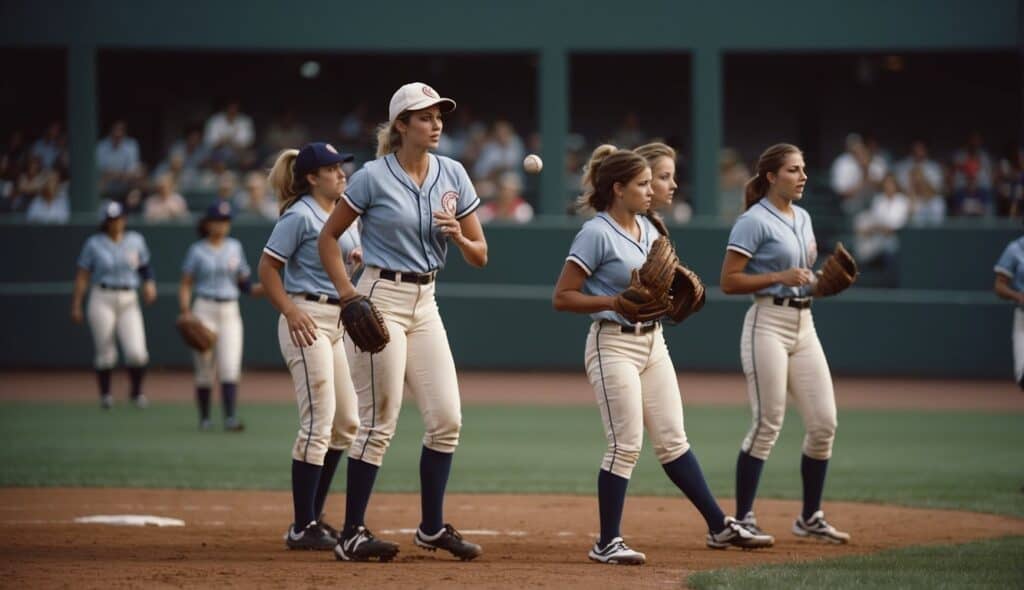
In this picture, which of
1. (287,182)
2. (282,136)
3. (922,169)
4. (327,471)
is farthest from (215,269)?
(922,169)

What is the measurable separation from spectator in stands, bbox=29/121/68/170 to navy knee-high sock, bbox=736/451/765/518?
15290 mm

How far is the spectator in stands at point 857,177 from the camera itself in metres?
19.7

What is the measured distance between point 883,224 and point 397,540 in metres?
12.8

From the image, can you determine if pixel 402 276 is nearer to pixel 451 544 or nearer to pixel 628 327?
pixel 628 327

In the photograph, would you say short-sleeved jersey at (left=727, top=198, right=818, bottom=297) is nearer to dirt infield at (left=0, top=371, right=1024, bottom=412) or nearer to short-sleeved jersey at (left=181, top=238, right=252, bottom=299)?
short-sleeved jersey at (left=181, top=238, right=252, bottom=299)

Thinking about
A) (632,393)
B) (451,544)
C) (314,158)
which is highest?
(314,158)

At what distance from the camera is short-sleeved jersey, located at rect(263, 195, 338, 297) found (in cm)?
720

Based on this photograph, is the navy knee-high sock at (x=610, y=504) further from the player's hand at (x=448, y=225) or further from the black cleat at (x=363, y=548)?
the player's hand at (x=448, y=225)

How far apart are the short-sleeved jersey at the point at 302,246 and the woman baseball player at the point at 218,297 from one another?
18.5ft

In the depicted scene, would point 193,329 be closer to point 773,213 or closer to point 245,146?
point 773,213

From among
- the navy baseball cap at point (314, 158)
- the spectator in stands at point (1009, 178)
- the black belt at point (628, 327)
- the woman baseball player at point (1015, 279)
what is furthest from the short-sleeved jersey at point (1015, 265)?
the spectator in stands at point (1009, 178)

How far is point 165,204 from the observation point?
19.6 m

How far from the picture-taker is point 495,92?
2345 centimetres

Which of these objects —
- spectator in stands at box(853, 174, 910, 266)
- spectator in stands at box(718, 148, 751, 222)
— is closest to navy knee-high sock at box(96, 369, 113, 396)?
spectator in stands at box(718, 148, 751, 222)
